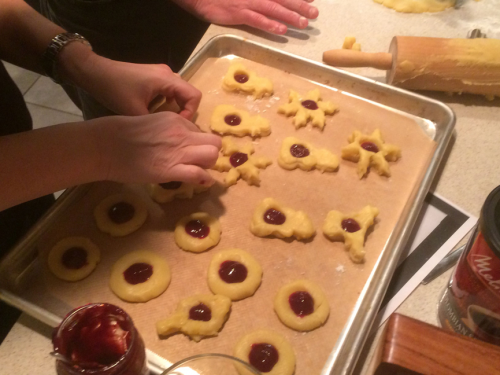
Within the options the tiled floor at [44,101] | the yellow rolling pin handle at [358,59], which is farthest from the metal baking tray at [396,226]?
the tiled floor at [44,101]

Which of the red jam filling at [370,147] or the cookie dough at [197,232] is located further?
the red jam filling at [370,147]

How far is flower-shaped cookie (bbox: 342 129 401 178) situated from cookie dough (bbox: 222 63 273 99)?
31 centimetres

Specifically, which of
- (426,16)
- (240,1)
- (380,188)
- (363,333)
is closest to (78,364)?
(363,333)

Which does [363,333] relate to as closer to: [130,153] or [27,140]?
[130,153]

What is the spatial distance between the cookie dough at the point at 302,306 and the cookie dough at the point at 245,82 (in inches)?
24.8

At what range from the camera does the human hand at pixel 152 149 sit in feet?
2.79

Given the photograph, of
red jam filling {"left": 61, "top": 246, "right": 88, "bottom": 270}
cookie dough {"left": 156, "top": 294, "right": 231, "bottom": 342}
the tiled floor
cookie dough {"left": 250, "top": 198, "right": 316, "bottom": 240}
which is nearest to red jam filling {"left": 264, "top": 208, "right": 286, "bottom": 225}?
cookie dough {"left": 250, "top": 198, "right": 316, "bottom": 240}

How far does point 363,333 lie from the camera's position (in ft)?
2.53

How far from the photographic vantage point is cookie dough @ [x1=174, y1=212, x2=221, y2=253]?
932 mm

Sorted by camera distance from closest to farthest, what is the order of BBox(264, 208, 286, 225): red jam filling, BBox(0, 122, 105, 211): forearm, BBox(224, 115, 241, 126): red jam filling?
BBox(0, 122, 105, 211): forearm, BBox(264, 208, 286, 225): red jam filling, BBox(224, 115, 241, 126): red jam filling

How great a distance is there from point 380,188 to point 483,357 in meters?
0.63

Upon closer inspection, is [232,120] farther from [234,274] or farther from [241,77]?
[234,274]

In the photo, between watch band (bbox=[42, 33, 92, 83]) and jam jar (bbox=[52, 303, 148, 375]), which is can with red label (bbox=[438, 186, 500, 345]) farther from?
watch band (bbox=[42, 33, 92, 83])

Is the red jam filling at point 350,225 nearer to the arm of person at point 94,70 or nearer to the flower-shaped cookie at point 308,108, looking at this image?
the flower-shaped cookie at point 308,108
